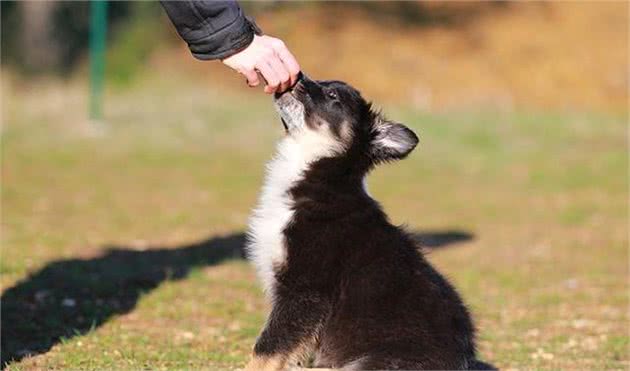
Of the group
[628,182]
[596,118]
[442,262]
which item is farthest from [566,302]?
[596,118]

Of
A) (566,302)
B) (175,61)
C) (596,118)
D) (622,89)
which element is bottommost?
(566,302)

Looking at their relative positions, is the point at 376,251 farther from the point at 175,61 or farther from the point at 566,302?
the point at 175,61

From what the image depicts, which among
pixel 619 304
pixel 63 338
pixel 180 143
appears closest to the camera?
pixel 63 338

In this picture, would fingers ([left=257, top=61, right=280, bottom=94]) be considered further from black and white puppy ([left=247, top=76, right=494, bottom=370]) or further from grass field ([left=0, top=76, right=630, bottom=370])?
grass field ([left=0, top=76, right=630, bottom=370])

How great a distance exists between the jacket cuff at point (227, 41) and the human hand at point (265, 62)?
1.6 inches

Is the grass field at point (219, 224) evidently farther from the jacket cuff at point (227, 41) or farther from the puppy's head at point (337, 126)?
the jacket cuff at point (227, 41)

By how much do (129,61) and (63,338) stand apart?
15.4 m

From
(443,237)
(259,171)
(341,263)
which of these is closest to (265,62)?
(341,263)

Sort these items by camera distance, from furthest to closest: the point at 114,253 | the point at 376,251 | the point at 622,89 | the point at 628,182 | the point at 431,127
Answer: the point at 622,89, the point at 431,127, the point at 628,182, the point at 114,253, the point at 376,251

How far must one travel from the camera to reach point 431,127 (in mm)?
19656

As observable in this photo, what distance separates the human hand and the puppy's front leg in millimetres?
1126

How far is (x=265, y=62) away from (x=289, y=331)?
139cm

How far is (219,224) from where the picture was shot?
507 inches

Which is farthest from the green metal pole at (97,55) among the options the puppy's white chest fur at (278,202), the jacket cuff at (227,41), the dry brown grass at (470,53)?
the jacket cuff at (227,41)
